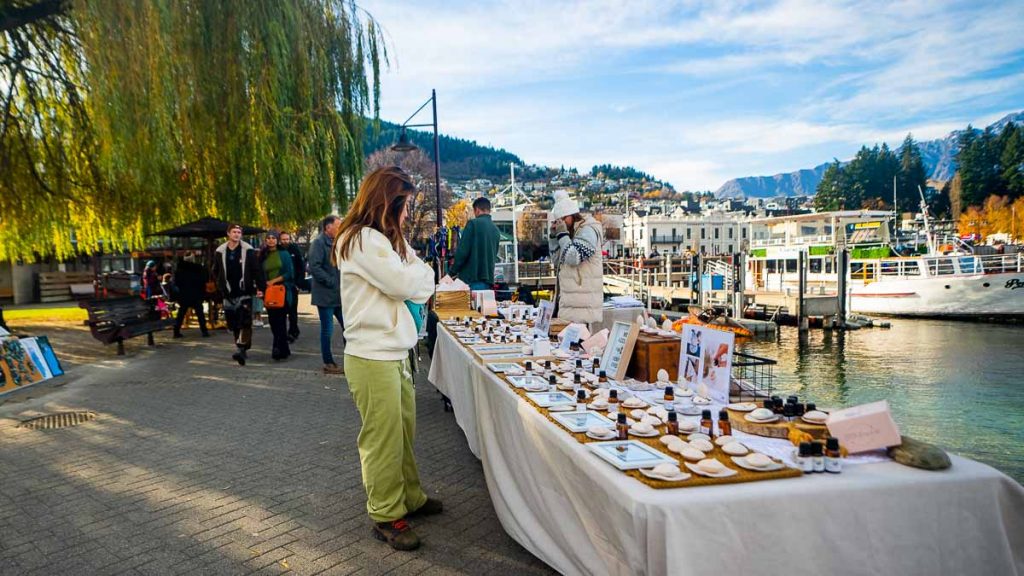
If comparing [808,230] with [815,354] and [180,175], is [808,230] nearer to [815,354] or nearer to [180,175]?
[815,354]

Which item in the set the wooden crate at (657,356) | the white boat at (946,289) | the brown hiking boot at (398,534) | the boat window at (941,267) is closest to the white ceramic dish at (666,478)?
the wooden crate at (657,356)

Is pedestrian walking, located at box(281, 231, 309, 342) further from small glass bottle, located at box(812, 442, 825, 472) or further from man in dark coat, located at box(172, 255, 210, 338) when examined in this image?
small glass bottle, located at box(812, 442, 825, 472)

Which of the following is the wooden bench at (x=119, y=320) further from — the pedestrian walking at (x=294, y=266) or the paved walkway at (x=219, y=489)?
the paved walkway at (x=219, y=489)

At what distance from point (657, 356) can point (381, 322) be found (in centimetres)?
153

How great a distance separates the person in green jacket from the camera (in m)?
7.32

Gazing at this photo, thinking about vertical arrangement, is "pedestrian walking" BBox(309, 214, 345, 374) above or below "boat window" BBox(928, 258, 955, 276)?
above

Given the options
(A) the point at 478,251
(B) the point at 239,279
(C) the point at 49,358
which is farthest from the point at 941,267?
(C) the point at 49,358

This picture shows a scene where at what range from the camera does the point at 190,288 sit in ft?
39.4

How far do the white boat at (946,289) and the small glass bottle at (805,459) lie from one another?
29.9 metres

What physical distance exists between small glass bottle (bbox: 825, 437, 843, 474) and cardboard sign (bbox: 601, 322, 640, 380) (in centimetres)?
139

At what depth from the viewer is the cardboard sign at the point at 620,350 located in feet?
11.3

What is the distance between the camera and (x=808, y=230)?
49.6 m

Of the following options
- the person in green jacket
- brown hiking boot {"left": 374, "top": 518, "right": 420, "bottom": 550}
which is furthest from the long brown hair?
the person in green jacket

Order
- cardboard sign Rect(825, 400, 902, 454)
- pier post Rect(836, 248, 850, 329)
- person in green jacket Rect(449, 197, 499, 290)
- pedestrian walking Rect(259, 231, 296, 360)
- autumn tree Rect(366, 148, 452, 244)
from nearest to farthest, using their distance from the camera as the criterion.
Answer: cardboard sign Rect(825, 400, 902, 454) < person in green jacket Rect(449, 197, 499, 290) < pedestrian walking Rect(259, 231, 296, 360) < pier post Rect(836, 248, 850, 329) < autumn tree Rect(366, 148, 452, 244)
